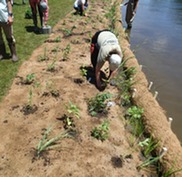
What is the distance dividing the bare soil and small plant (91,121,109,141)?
62 mm

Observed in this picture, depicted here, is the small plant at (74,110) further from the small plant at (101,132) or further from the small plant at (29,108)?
the small plant at (29,108)

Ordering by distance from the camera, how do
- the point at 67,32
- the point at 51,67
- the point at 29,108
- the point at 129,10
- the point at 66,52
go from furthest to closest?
the point at 129,10, the point at 67,32, the point at 66,52, the point at 51,67, the point at 29,108

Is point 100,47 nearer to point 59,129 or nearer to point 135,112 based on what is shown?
point 135,112

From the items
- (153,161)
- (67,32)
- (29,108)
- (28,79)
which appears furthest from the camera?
(67,32)

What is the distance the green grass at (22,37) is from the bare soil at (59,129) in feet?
0.50

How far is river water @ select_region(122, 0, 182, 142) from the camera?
618 centimetres

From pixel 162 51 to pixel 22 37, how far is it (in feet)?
15.5

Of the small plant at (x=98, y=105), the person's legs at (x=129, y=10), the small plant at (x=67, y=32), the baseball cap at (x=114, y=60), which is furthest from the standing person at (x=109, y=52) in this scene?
the person's legs at (x=129, y=10)

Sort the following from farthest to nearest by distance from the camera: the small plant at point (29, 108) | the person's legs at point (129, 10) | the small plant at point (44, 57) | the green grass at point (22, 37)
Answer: the person's legs at point (129, 10)
the small plant at point (44, 57)
the green grass at point (22, 37)
the small plant at point (29, 108)

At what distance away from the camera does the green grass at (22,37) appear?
522 centimetres

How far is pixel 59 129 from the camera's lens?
13.3ft

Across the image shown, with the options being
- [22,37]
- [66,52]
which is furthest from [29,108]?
[22,37]

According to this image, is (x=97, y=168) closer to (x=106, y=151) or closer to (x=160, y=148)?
(x=106, y=151)

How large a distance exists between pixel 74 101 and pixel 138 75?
2080 millimetres
